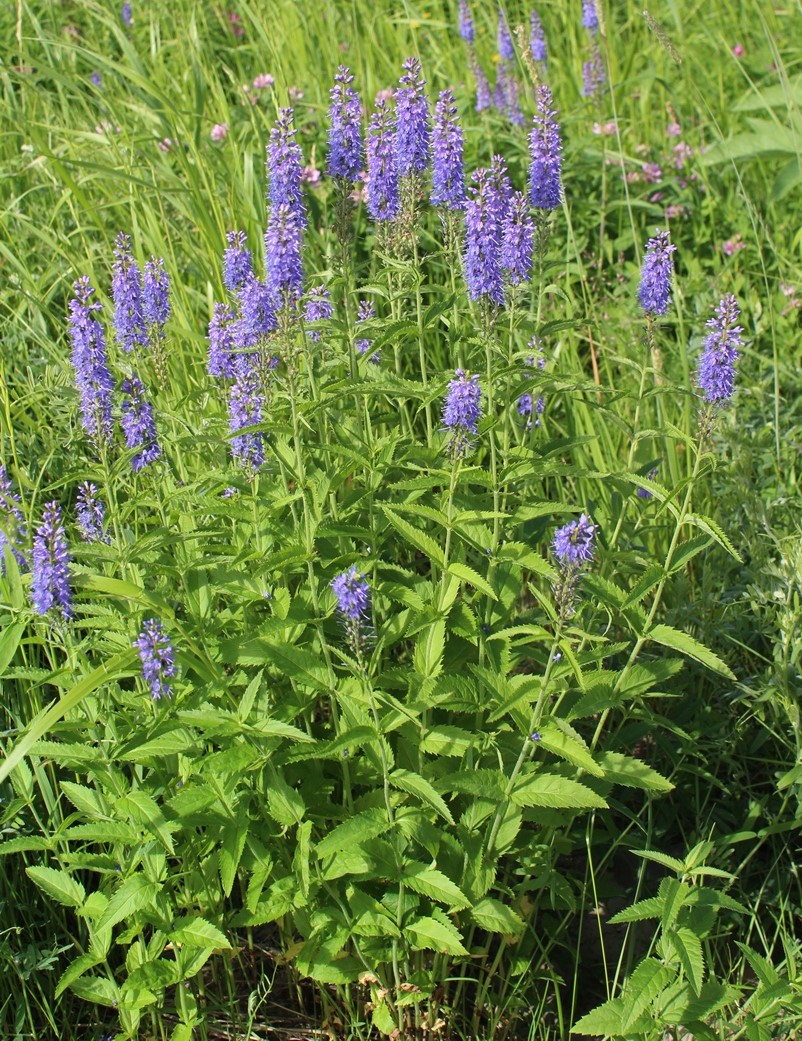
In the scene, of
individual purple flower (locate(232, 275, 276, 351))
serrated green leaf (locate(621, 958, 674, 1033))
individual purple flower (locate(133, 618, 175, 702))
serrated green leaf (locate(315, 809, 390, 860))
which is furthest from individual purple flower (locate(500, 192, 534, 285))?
serrated green leaf (locate(621, 958, 674, 1033))

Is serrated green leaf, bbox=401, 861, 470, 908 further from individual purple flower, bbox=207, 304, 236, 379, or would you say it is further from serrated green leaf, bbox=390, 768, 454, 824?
individual purple flower, bbox=207, 304, 236, 379

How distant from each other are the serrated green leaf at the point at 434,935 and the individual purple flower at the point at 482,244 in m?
1.45

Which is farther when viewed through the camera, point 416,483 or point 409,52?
point 409,52

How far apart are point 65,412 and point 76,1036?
182 centimetres

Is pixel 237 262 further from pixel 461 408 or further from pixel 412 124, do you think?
pixel 461 408

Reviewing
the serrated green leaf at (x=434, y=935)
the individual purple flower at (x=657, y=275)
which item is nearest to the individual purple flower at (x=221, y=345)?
the individual purple flower at (x=657, y=275)

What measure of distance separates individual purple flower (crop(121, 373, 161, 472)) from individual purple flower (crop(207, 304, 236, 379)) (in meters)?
0.26

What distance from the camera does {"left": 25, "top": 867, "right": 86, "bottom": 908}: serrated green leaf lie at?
→ 2623 millimetres

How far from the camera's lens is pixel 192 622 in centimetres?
271

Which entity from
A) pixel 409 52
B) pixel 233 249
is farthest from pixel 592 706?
pixel 409 52

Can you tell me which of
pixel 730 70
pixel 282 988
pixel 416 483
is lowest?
pixel 282 988

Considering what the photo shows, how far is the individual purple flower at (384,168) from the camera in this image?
285cm

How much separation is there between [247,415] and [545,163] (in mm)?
1007

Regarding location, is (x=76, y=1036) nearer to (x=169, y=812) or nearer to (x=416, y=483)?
(x=169, y=812)
